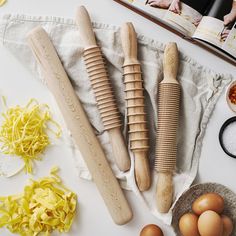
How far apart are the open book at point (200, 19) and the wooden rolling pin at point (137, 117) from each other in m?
0.10

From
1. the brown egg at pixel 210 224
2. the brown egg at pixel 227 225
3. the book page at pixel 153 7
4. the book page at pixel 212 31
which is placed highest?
the book page at pixel 212 31

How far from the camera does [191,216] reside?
3.48ft

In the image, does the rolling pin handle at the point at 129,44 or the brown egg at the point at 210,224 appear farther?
the rolling pin handle at the point at 129,44

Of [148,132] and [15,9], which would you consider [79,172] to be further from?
[15,9]

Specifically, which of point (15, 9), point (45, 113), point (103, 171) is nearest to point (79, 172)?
point (103, 171)

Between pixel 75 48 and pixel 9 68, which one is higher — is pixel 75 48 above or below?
above

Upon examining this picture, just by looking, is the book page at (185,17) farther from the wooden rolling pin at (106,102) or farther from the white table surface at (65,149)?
the wooden rolling pin at (106,102)

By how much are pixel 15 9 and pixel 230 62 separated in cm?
56

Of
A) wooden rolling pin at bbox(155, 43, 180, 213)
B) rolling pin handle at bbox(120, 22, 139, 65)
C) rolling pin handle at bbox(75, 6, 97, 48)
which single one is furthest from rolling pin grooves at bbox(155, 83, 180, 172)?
rolling pin handle at bbox(75, 6, 97, 48)

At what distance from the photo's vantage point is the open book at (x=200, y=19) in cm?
111

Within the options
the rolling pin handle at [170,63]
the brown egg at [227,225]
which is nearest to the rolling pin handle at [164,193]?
the brown egg at [227,225]

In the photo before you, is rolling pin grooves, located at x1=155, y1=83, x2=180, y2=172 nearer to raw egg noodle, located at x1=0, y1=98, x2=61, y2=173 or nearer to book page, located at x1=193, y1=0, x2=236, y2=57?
book page, located at x1=193, y1=0, x2=236, y2=57

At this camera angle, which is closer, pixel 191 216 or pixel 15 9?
pixel 191 216

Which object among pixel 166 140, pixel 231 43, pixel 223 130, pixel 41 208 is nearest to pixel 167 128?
pixel 166 140
